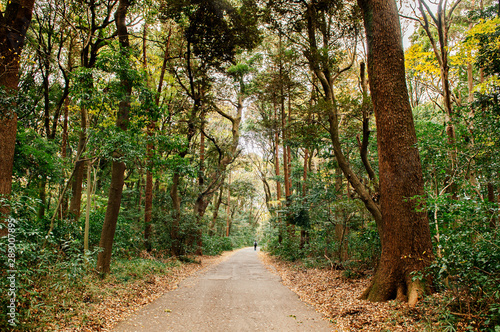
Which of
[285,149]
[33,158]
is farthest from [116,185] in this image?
[285,149]

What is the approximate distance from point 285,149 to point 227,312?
1236cm

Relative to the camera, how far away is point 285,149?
16828 mm

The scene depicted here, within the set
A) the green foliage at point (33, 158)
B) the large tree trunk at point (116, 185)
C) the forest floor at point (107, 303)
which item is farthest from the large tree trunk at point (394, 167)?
the green foliage at point (33, 158)

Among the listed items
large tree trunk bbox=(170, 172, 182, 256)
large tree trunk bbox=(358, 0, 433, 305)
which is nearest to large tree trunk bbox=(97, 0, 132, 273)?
large tree trunk bbox=(170, 172, 182, 256)

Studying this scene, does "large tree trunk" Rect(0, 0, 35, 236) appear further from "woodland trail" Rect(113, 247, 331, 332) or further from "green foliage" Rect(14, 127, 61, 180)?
"woodland trail" Rect(113, 247, 331, 332)

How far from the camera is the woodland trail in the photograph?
459 cm

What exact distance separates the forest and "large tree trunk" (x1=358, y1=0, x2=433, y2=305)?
0.03 m

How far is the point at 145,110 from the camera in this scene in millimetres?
7652

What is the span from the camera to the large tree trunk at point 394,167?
5.02 metres

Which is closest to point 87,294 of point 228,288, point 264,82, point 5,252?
point 5,252

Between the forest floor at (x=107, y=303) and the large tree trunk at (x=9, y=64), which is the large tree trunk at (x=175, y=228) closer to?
the forest floor at (x=107, y=303)

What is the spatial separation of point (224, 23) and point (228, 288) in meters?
9.98

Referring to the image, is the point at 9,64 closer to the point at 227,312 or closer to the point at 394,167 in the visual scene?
the point at 227,312

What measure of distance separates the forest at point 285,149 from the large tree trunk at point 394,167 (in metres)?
0.03
